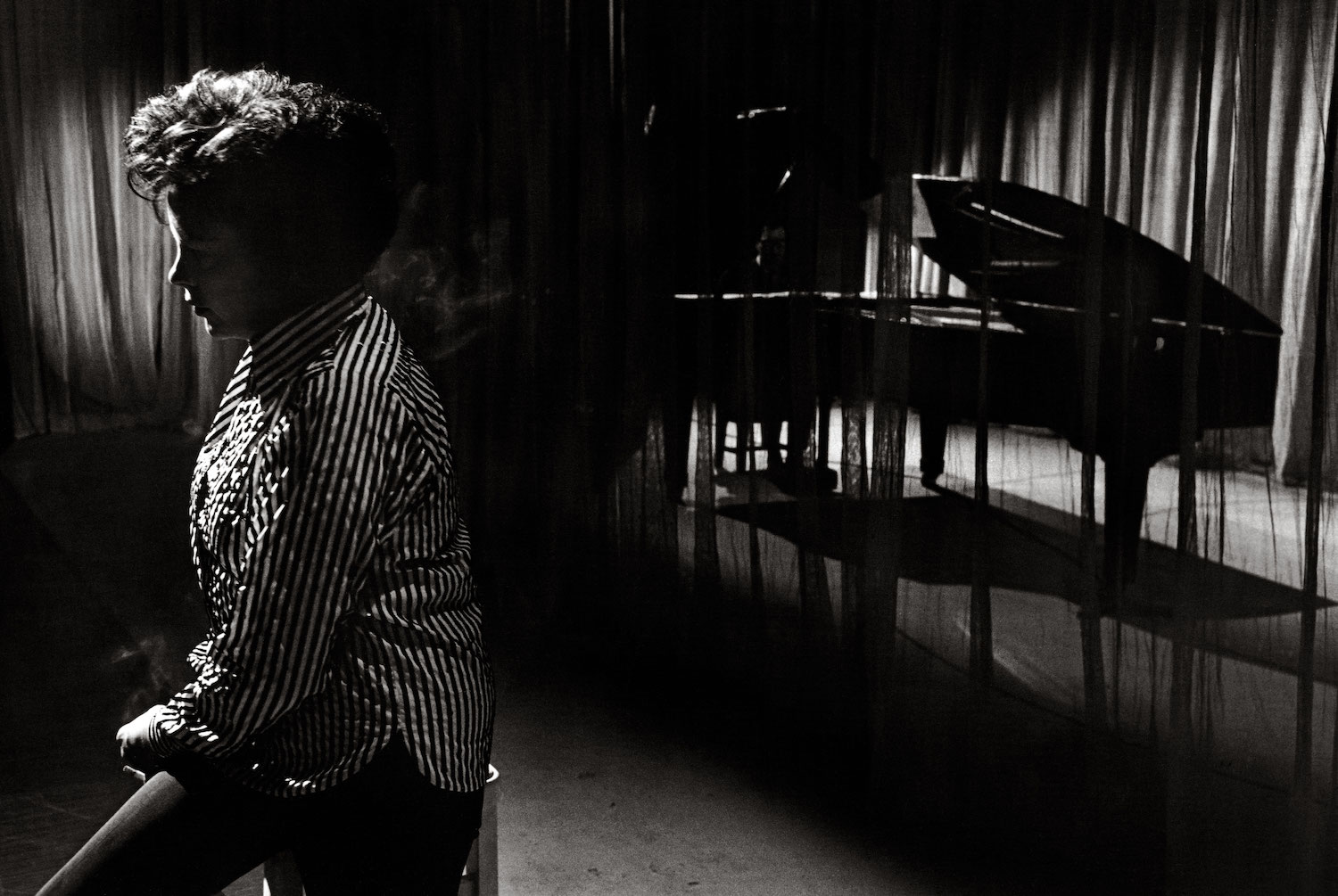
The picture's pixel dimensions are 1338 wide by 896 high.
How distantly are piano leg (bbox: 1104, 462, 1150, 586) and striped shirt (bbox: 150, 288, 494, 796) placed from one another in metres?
2.02

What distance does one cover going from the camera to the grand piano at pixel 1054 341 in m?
2.77

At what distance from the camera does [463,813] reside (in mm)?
1366

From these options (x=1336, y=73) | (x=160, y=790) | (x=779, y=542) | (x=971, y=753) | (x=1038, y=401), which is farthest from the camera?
(x=779, y=542)

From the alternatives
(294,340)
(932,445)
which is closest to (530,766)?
(932,445)

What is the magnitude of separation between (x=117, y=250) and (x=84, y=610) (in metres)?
2.33

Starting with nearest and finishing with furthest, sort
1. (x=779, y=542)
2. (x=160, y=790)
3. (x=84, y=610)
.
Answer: (x=160, y=790), (x=779, y=542), (x=84, y=610)

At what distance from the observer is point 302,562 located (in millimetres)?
1225

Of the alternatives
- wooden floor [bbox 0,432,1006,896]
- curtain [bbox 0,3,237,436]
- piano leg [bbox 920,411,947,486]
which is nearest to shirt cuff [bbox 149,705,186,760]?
wooden floor [bbox 0,432,1006,896]

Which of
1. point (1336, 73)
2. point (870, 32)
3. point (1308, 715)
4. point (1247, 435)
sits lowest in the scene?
point (1308, 715)

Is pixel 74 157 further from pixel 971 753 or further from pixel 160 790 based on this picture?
pixel 160 790

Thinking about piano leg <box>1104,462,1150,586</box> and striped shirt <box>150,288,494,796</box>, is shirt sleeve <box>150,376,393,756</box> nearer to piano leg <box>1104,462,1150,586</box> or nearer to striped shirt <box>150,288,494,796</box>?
striped shirt <box>150,288,494,796</box>

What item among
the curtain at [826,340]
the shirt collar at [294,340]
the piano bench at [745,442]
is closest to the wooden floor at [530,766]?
the curtain at [826,340]

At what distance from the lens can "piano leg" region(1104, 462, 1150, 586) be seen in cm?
297

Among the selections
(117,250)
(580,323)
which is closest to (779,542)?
(580,323)
